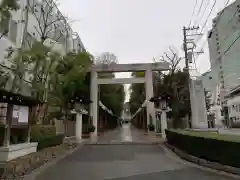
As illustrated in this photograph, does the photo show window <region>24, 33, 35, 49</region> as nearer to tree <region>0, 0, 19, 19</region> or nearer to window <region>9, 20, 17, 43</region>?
window <region>9, 20, 17, 43</region>

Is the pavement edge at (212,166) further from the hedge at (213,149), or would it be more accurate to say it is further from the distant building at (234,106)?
the distant building at (234,106)

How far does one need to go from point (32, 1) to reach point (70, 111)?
7.87 meters

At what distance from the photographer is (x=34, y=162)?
836cm

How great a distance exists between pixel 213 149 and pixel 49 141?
714cm

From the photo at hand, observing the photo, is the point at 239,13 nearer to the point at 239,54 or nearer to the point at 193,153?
the point at 239,54

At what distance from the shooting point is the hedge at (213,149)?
6.17 meters

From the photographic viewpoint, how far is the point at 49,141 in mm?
11023

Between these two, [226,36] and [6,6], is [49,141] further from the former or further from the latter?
[226,36]

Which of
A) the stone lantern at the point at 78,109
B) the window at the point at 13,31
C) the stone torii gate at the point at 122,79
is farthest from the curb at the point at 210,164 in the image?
the stone torii gate at the point at 122,79

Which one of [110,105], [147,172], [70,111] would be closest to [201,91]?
[70,111]

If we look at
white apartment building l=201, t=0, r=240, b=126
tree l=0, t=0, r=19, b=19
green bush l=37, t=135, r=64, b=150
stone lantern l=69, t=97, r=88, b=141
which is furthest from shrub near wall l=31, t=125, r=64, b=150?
white apartment building l=201, t=0, r=240, b=126

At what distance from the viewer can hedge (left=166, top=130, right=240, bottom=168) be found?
617 centimetres

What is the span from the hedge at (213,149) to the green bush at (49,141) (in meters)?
5.83

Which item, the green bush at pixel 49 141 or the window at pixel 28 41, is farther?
the window at pixel 28 41
